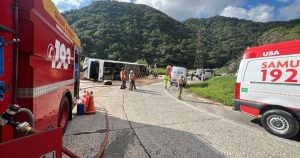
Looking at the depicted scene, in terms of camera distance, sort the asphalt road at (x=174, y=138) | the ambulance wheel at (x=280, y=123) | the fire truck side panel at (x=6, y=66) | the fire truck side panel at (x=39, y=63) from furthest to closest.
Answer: the ambulance wheel at (x=280, y=123), the asphalt road at (x=174, y=138), the fire truck side panel at (x=39, y=63), the fire truck side panel at (x=6, y=66)

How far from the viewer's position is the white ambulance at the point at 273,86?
657 cm

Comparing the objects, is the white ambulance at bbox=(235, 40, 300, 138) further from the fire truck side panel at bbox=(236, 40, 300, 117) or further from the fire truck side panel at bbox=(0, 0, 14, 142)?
the fire truck side panel at bbox=(0, 0, 14, 142)

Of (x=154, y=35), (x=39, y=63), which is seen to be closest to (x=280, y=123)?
(x=39, y=63)

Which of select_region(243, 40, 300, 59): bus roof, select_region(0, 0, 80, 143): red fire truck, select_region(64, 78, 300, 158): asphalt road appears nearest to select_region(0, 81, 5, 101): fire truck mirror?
select_region(0, 0, 80, 143): red fire truck

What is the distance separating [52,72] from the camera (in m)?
4.59

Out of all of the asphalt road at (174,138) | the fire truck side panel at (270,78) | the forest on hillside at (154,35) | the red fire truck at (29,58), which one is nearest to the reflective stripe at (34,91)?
the red fire truck at (29,58)

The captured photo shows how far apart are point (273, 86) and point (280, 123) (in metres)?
1.09

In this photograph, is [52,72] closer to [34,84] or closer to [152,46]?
[34,84]

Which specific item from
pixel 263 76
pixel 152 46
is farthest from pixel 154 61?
pixel 263 76

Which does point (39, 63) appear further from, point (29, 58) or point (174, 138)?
point (174, 138)

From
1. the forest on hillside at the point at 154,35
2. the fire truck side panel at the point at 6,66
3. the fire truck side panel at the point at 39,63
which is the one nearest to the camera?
the fire truck side panel at the point at 6,66

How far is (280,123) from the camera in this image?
6.88m

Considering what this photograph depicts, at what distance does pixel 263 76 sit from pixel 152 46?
93.7 meters

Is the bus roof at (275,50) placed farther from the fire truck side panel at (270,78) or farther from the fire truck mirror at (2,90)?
the fire truck mirror at (2,90)
